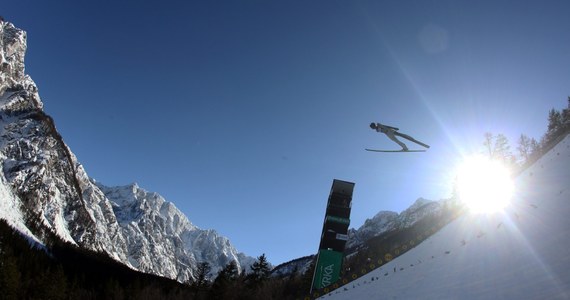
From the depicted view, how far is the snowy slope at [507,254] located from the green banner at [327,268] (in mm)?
31353

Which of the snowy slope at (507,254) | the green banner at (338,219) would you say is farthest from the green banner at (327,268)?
the snowy slope at (507,254)

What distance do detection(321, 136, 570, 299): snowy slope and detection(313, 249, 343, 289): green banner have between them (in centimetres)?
3135

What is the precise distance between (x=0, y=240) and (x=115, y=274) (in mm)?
55875

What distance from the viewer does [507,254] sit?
1769cm

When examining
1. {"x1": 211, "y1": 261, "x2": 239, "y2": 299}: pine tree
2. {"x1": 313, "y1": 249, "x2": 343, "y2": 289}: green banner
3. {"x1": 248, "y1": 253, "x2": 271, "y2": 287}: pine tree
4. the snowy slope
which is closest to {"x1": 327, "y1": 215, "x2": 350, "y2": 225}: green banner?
{"x1": 313, "y1": 249, "x2": 343, "y2": 289}: green banner

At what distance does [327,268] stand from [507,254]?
47.2 m

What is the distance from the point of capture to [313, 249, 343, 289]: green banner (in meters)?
61.1

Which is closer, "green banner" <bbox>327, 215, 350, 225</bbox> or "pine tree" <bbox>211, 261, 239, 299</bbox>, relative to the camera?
"green banner" <bbox>327, 215, 350, 225</bbox>

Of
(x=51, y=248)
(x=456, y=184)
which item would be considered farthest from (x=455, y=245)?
(x=51, y=248)

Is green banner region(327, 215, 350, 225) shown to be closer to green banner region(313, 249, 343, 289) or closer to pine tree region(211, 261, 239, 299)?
green banner region(313, 249, 343, 289)

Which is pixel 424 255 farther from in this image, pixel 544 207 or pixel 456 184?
pixel 456 184

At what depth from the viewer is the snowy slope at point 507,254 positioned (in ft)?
45.0

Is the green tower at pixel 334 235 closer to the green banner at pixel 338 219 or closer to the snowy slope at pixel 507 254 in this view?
the green banner at pixel 338 219

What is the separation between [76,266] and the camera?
152 meters
